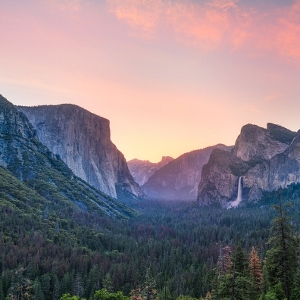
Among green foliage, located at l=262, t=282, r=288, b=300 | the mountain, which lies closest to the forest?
green foliage, located at l=262, t=282, r=288, b=300

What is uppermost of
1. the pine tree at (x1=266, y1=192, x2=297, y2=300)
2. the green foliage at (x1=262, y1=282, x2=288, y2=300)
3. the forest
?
the pine tree at (x1=266, y1=192, x2=297, y2=300)

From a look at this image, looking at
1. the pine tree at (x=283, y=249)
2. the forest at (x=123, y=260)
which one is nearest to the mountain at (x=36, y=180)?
the forest at (x=123, y=260)

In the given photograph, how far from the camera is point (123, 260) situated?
99.2 metres

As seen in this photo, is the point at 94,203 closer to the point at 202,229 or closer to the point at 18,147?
the point at 18,147

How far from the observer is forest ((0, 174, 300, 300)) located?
3331cm

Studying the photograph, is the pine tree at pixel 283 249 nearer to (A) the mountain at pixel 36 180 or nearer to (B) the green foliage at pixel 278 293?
(B) the green foliage at pixel 278 293

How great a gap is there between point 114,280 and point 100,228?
2489 inches

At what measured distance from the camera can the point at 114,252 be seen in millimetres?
106750

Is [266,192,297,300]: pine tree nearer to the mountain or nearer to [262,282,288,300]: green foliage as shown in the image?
[262,282,288,300]: green foliage

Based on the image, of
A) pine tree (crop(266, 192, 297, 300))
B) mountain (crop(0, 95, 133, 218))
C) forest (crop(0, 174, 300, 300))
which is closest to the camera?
pine tree (crop(266, 192, 297, 300))

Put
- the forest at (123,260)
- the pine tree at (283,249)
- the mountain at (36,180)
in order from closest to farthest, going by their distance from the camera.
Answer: the pine tree at (283,249) < the forest at (123,260) < the mountain at (36,180)

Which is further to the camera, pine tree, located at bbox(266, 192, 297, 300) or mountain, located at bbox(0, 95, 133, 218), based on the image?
mountain, located at bbox(0, 95, 133, 218)

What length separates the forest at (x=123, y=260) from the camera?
3331 cm

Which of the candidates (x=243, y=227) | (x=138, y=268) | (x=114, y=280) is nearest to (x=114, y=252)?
(x=138, y=268)
